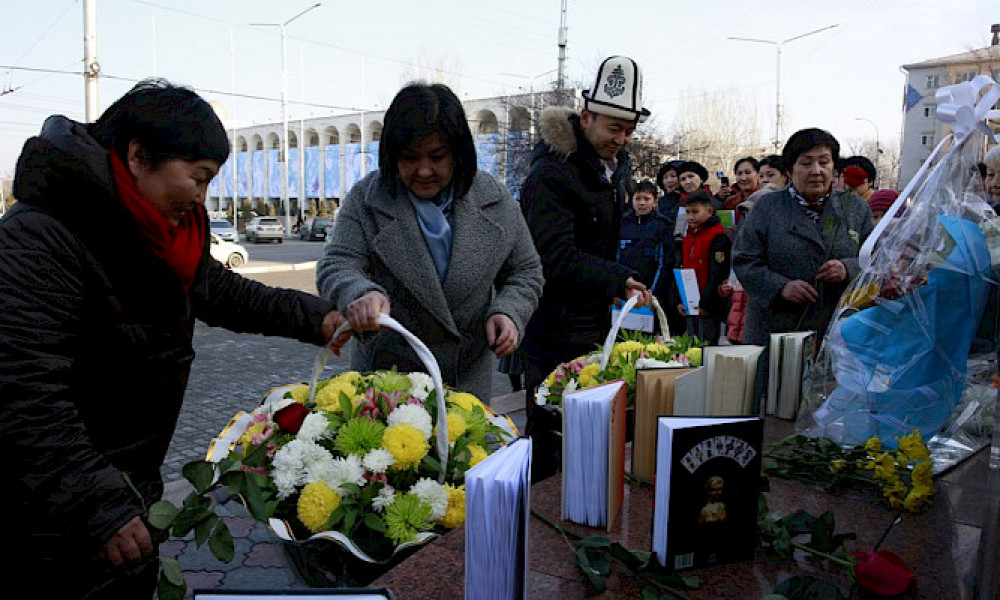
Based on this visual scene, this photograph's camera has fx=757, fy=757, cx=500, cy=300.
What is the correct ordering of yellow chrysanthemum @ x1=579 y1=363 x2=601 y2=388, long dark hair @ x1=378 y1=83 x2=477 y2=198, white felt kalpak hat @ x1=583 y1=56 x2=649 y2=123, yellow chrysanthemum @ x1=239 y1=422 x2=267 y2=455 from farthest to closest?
white felt kalpak hat @ x1=583 y1=56 x2=649 y2=123 → long dark hair @ x1=378 y1=83 x2=477 y2=198 → yellow chrysanthemum @ x1=579 y1=363 x2=601 y2=388 → yellow chrysanthemum @ x1=239 y1=422 x2=267 y2=455

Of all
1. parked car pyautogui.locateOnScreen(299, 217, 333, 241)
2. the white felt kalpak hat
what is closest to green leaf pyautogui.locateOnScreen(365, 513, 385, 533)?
the white felt kalpak hat

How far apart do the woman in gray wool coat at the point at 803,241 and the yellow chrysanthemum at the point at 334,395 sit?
2079 mm

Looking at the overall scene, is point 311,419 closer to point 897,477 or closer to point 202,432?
point 897,477

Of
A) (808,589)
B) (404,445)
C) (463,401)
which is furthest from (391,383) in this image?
(808,589)

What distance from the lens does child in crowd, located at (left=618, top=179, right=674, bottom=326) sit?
20.4ft

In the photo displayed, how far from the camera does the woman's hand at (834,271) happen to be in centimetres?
306

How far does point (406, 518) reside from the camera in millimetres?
1350

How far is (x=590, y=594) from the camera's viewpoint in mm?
1103

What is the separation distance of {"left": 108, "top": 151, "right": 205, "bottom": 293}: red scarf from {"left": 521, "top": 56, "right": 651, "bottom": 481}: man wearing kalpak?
1.48 m

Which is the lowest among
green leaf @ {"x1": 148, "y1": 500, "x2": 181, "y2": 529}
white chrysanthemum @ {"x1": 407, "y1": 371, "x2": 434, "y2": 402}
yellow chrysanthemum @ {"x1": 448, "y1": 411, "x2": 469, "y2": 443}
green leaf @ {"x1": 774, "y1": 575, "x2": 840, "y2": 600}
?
green leaf @ {"x1": 774, "y1": 575, "x2": 840, "y2": 600}

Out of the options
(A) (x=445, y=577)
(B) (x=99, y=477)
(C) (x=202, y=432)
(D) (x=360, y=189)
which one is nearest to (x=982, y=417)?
(A) (x=445, y=577)

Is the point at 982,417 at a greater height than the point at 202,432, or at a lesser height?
greater

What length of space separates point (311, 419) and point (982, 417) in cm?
163

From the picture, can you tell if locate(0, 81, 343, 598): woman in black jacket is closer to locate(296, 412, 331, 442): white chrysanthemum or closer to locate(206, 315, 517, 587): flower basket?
locate(206, 315, 517, 587): flower basket
